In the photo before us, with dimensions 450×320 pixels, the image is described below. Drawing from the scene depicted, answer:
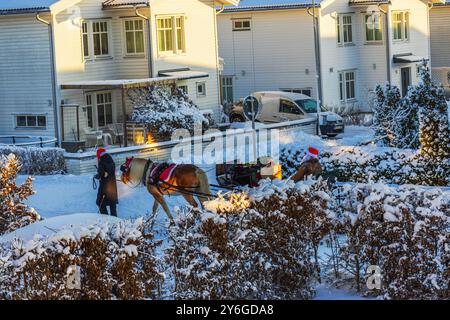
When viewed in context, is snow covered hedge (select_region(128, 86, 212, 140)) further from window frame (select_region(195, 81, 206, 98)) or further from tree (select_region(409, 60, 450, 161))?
tree (select_region(409, 60, 450, 161))

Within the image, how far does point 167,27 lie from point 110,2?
2.45 m

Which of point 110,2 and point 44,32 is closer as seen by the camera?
point 44,32

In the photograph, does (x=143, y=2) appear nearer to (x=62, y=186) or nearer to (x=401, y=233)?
(x=62, y=186)

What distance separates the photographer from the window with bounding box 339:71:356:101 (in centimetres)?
4703

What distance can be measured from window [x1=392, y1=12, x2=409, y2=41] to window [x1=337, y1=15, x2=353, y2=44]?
6.97 ft

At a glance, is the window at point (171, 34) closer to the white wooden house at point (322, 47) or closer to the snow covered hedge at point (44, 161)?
the white wooden house at point (322, 47)

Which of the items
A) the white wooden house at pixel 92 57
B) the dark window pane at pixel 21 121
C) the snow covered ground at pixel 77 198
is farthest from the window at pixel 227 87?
the snow covered ground at pixel 77 198

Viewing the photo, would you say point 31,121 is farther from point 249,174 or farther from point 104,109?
point 249,174

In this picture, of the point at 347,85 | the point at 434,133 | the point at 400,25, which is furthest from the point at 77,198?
the point at 400,25

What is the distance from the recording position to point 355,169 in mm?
26719

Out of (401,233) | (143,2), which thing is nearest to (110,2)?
(143,2)

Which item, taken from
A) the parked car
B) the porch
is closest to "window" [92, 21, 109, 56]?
the porch
